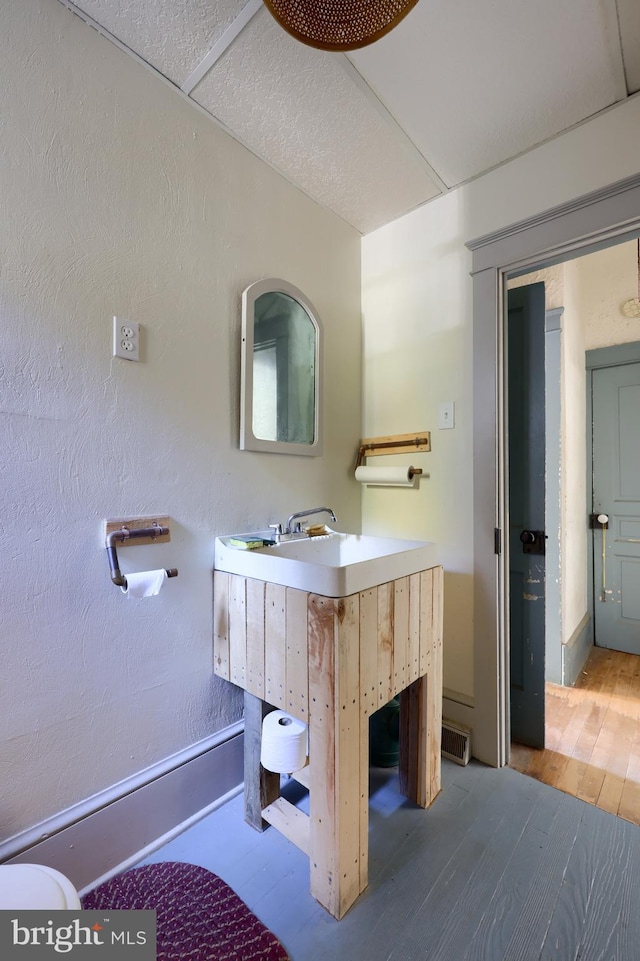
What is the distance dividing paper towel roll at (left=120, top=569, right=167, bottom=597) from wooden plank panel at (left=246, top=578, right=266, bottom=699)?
282 mm

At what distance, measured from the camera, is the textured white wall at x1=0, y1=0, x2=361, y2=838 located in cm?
101

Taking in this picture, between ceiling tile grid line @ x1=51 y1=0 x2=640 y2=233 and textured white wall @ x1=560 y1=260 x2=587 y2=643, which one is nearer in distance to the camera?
ceiling tile grid line @ x1=51 y1=0 x2=640 y2=233

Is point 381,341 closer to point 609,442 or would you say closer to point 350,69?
point 350,69

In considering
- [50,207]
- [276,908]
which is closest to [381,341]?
[50,207]

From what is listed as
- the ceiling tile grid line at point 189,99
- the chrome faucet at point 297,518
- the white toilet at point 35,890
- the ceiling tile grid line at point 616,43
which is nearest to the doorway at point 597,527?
the ceiling tile grid line at point 616,43

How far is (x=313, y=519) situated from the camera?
1798mm

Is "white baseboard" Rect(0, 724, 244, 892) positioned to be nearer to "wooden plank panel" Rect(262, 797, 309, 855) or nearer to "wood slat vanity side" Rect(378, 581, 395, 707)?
"wooden plank panel" Rect(262, 797, 309, 855)

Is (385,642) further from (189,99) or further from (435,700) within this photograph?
(189,99)

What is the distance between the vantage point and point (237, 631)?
4.35ft

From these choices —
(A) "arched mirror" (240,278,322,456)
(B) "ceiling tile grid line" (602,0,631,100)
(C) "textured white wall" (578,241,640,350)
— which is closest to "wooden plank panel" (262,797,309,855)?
(A) "arched mirror" (240,278,322,456)

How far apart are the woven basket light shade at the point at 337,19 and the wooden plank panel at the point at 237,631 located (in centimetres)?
139

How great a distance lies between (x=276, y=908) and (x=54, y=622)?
3.08ft

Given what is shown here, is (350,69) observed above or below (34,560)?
above

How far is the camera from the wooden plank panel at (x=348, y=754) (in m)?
1.03
